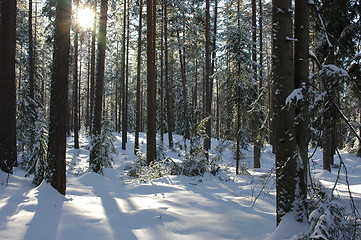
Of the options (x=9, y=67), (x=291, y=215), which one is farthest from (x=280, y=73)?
(x=9, y=67)

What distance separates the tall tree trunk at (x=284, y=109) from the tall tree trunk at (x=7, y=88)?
285 inches

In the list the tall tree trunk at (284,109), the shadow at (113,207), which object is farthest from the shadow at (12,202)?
the tall tree trunk at (284,109)

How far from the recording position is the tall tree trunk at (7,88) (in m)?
7.47

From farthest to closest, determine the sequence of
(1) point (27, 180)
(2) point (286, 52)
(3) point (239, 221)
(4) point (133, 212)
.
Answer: (1) point (27, 180)
(4) point (133, 212)
(3) point (239, 221)
(2) point (286, 52)

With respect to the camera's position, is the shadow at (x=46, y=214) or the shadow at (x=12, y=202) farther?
the shadow at (x=12, y=202)

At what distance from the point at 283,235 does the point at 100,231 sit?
101 inches

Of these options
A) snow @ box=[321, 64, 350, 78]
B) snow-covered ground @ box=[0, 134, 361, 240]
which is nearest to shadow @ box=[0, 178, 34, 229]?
snow-covered ground @ box=[0, 134, 361, 240]

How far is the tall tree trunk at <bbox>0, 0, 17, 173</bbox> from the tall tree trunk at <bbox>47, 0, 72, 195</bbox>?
8.94 feet

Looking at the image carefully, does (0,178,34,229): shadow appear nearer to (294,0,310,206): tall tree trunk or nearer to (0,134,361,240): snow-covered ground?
(0,134,361,240): snow-covered ground

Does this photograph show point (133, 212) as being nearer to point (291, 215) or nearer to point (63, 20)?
point (291, 215)

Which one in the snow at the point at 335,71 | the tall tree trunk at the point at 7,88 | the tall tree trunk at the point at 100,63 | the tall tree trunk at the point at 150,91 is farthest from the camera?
the tall tree trunk at the point at 150,91

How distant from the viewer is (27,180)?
698 cm

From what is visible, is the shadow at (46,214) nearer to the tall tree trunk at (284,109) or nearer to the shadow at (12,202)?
the shadow at (12,202)

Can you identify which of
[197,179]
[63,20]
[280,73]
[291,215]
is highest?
[63,20]
